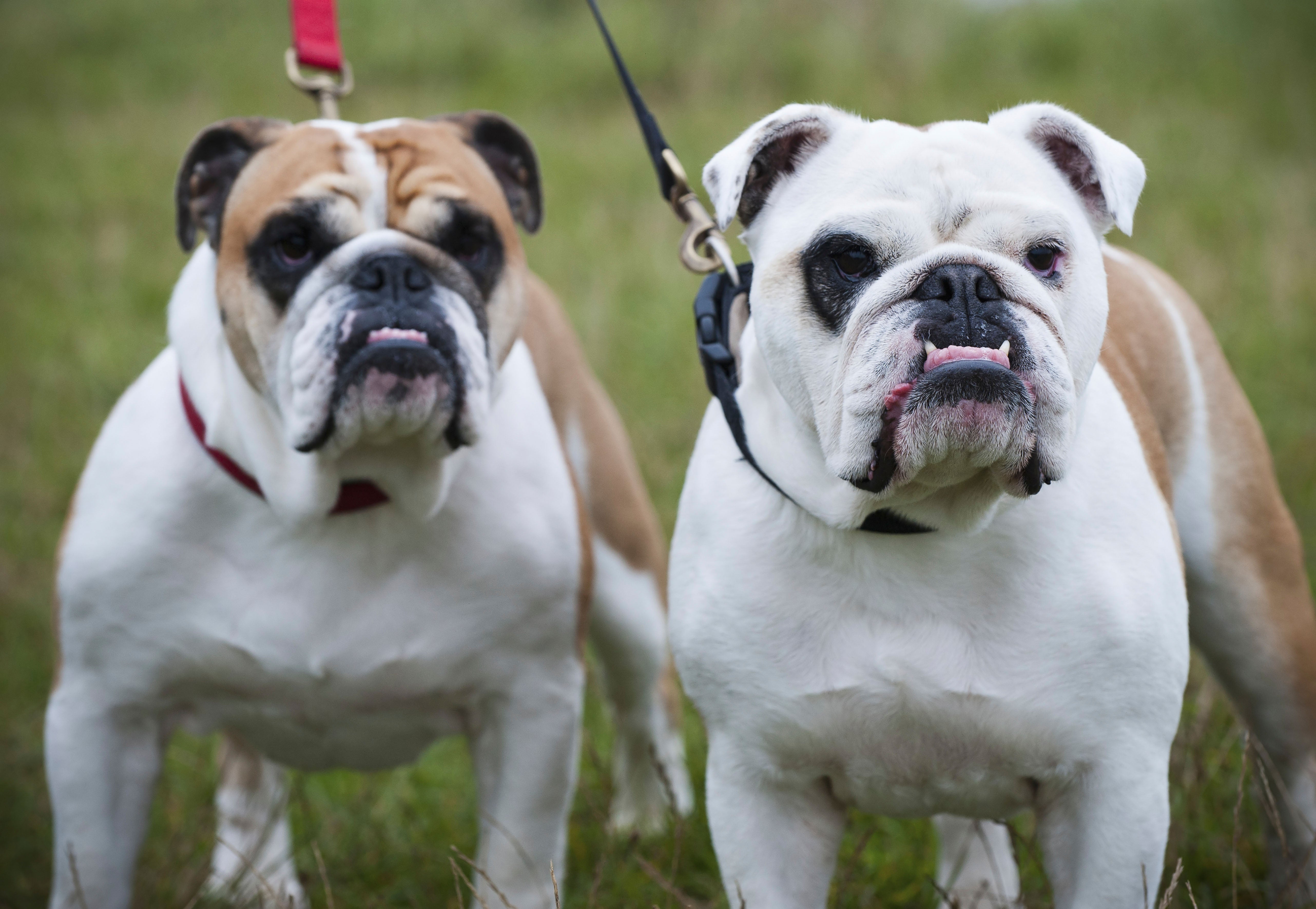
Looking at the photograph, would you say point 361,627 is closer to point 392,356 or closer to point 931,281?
point 392,356

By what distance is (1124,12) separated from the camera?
11.6 m

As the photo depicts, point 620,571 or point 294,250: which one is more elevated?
point 294,250

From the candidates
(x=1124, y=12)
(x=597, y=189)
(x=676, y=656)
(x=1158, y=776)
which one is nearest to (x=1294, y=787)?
(x=1158, y=776)

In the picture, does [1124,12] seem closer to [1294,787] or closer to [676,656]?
[1294,787]

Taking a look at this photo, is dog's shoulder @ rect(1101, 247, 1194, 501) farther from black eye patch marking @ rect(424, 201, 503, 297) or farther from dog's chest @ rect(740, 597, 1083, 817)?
black eye patch marking @ rect(424, 201, 503, 297)

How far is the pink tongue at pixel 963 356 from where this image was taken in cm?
198

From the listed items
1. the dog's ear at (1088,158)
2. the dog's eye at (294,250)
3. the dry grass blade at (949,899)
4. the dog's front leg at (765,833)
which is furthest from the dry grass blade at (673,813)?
the dog's ear at (1088,158)

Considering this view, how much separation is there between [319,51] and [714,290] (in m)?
1.43

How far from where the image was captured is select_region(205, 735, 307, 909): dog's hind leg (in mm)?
3785

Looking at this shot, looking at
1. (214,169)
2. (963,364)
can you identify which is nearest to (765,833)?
(963,364)

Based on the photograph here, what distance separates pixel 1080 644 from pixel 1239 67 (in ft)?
32.7

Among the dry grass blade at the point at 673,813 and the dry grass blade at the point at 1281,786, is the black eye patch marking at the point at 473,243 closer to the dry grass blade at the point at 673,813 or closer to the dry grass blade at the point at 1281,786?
the dry grass blade at the point at 673,813

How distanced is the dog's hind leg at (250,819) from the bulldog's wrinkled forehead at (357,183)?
1.68 m

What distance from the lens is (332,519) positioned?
2.98 metres
